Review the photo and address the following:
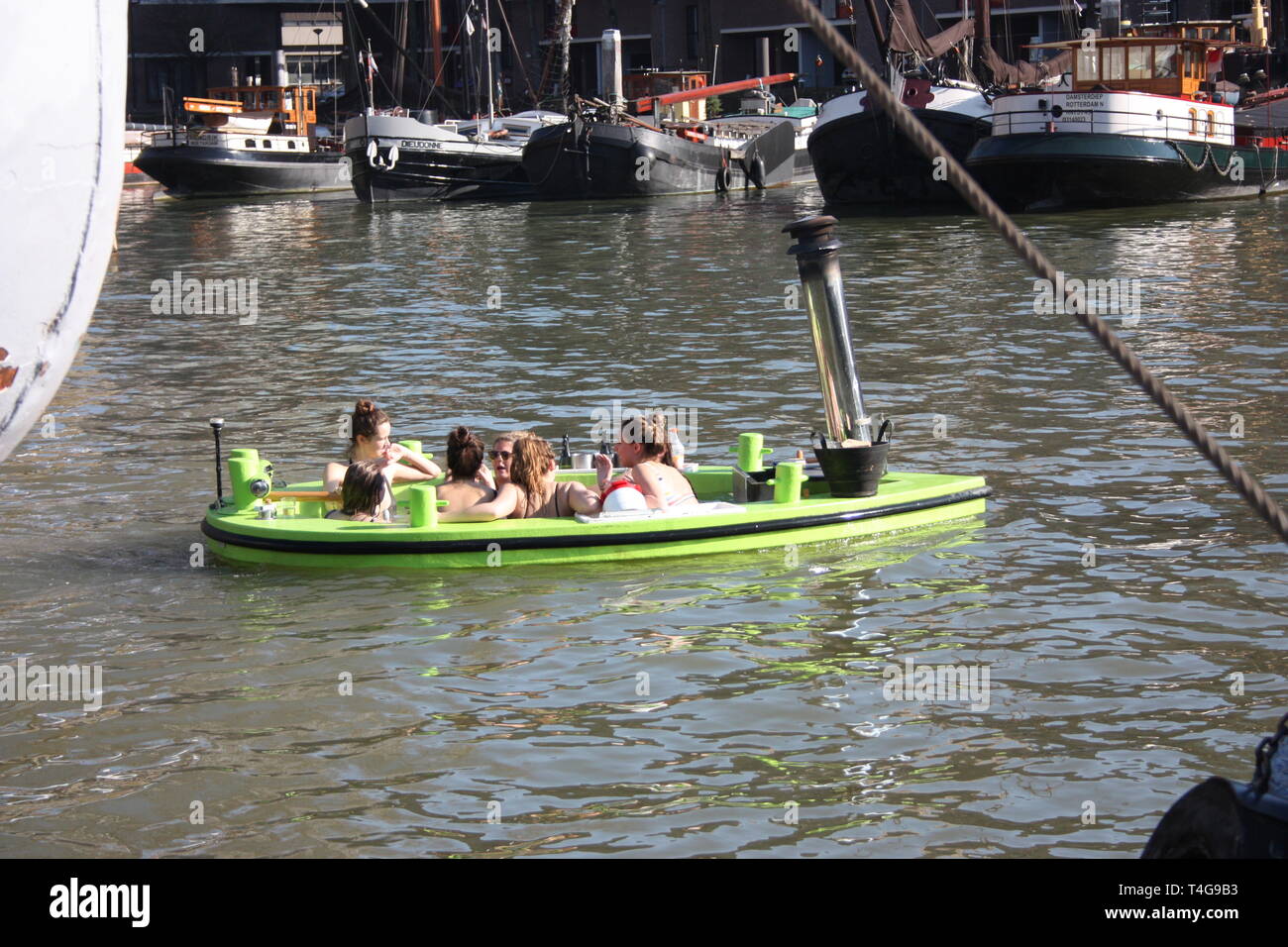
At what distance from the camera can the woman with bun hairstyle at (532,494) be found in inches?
383

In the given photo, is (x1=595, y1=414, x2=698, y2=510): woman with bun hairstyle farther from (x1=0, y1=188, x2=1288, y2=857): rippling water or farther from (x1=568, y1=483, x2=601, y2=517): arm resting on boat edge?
(x1=0, y1=188, x2=1288, y2=857): rippling water

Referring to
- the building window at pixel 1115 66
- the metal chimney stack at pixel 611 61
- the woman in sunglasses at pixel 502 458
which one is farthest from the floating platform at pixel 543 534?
the metal chimney stack at pixel 611 61

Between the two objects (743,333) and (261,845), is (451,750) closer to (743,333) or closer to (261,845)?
(261,845)

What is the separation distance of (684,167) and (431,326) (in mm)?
21691

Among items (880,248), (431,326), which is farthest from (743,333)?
(880,248)

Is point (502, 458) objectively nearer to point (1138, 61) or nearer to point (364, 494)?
point (364, 494)

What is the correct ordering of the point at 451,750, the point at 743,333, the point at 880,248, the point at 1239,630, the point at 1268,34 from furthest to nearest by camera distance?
1. the point at 1268,34
2. the point at 880,248
3. the point at 743,333
4. the point at 1239,630
5. the point at 451,750

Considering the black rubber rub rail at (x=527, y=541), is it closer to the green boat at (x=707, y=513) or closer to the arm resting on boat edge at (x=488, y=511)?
the green boat at (x=707, y=513)

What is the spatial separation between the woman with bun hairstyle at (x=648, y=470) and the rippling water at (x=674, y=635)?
1.60ft

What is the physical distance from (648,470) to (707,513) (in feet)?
1.49

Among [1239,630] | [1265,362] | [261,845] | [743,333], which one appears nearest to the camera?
[261,845]

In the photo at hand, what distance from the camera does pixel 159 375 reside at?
664 inches

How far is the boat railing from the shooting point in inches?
1182

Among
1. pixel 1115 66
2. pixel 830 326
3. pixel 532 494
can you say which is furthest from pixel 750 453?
pixel 1115 66
